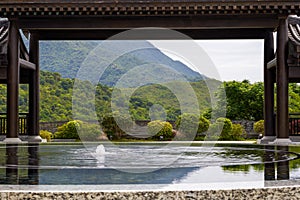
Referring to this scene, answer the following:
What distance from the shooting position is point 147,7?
15.2 m

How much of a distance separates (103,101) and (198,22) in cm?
2599

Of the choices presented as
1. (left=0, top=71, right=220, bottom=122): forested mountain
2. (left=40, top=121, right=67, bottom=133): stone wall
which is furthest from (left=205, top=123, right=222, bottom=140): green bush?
(left=0, top=71, right=220, bottom=122): forested mountain

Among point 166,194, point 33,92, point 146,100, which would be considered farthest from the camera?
point 146,100

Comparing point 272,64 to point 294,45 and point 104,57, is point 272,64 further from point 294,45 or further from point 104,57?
point 104,57

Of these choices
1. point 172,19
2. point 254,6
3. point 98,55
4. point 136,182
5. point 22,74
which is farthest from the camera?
point 98,55

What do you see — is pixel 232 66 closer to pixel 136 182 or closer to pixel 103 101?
pixel 103 101

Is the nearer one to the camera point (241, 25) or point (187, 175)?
point (187, 175)

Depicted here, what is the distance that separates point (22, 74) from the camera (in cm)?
1934

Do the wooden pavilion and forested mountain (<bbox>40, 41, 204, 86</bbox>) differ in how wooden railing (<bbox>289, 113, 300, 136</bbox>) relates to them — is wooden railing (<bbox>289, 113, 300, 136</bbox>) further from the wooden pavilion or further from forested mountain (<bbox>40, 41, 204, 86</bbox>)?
forested mountain (<bbox>40, 41, 204, 86</bbox>)

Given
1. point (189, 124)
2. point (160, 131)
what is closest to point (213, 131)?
point (189, 124)

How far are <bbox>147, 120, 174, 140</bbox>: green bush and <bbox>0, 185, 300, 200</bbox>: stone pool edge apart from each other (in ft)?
72.9

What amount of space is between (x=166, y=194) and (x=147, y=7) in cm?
1126

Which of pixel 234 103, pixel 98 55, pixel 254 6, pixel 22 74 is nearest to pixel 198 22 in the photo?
pixel 254 6

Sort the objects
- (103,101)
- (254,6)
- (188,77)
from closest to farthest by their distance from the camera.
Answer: (254,6), (103,101), (188,77)
